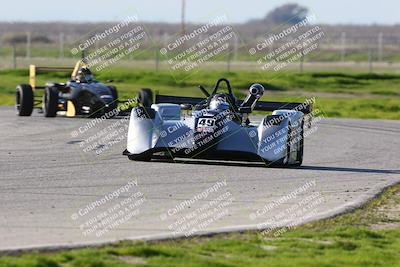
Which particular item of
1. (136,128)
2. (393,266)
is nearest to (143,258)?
(393,266)

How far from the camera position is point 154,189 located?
48.5 ft

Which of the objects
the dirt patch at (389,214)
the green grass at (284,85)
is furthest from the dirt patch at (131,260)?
the green grass at (284,85)

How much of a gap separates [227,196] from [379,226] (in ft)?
7.67

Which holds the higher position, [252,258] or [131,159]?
[252,258]

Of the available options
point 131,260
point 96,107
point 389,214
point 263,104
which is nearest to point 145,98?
point 96,107

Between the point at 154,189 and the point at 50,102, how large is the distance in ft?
45.6

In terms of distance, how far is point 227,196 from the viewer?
14.4m

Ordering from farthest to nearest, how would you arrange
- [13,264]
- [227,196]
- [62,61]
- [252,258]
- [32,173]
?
1. [62,61]
2. [32,173]
3. [227,196]
4. [252,258]
5. [13,264]

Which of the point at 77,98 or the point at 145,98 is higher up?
the point at 77,98

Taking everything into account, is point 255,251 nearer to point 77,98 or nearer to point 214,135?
point 214,135

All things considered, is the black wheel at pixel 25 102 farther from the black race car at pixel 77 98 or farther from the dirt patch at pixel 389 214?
the dirt patch at pixel 389 214

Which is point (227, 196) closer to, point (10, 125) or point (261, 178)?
point (261, 178)

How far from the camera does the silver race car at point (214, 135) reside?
17656 millimetres

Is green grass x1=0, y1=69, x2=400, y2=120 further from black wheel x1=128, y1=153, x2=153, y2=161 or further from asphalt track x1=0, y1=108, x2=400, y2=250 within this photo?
black wheel x1=128, y1=153, x2=153, y2=161
